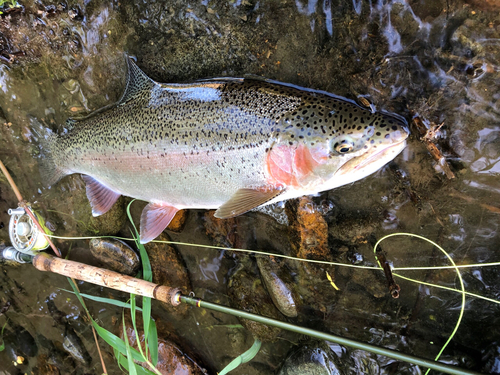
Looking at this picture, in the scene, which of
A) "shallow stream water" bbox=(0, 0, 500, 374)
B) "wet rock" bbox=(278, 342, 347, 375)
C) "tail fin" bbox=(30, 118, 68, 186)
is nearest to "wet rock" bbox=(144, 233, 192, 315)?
"shallow stream water" bbox=(0, 0, 500, 374)

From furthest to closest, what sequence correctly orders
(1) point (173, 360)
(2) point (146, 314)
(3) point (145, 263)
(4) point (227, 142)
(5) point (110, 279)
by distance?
(1) point (173, 360) < (3) point (145, 263) < (5) point (110, 279) < (2) point (146, 314) < (4) point (227, 142)

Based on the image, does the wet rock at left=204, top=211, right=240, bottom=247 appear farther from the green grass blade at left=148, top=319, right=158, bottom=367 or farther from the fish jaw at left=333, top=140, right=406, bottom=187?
the fish jaw at left=333, top=140, right=406, bottom=187

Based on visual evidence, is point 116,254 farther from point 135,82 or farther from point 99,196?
point 135,82

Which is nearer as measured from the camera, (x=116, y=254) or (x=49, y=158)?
(x=49, y=158)

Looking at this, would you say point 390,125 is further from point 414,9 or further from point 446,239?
point 446,239

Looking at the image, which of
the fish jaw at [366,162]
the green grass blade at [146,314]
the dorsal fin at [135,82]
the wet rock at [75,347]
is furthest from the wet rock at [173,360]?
the fish jaw at [366,162]

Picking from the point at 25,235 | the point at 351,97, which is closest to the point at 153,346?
the point at 25,235

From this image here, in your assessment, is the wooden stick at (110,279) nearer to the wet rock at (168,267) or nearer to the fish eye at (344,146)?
the wet rock at (168,267)
